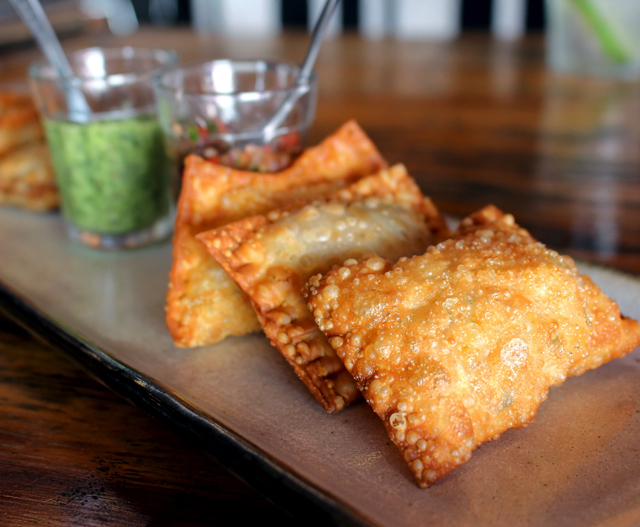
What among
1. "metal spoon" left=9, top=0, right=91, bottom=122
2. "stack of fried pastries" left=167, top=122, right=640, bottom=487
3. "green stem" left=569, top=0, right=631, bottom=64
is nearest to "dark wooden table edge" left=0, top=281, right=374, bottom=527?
"stack of fried pastries" left=167, top=122, right=640, bottom=487

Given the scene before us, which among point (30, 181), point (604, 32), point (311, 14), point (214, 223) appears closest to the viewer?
point (214, 223)

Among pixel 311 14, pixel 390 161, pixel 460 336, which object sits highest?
pixel 460 336

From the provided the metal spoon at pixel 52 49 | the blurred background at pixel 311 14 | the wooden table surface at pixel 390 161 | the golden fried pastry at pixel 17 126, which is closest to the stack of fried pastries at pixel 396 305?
the wooden table surface at pixel 390 161

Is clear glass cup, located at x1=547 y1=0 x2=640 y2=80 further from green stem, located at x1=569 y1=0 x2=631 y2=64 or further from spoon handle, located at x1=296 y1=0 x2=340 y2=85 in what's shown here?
spoon handle, located at x1=296 y1=0 x2=340 y2=85

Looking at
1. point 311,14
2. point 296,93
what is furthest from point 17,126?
point 311,14

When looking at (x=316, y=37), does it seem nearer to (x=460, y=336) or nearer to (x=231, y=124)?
(x=231, y=124)

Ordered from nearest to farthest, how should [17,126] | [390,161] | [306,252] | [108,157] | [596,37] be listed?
1. [306,252]
2. [108,157]
3. [17,126]
4. [390,161]
5. [596,37]
